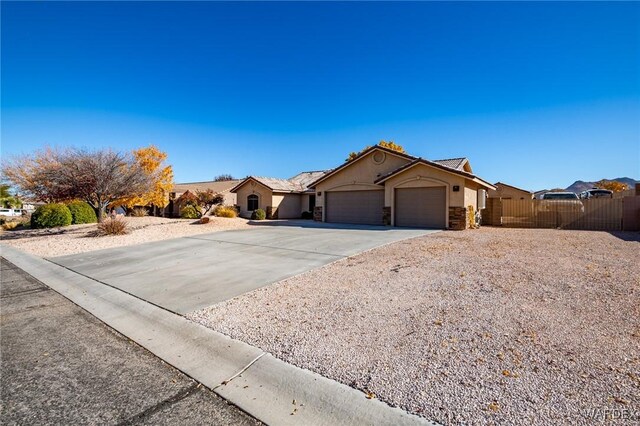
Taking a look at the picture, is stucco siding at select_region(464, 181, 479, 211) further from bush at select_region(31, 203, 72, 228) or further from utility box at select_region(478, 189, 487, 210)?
bush at select_region(31, 203, 72, 228)

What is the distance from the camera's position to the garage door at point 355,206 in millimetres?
20547

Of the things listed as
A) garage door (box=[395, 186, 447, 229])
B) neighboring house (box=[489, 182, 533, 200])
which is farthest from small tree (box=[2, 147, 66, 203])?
neighboring house (box=[489, 182, 533, 200])

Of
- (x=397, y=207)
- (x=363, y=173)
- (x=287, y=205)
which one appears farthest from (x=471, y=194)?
(x=287, y=205)

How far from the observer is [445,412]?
8.84 feet

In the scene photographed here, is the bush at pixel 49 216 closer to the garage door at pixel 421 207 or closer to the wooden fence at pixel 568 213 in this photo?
the garage door at pixel 421 207

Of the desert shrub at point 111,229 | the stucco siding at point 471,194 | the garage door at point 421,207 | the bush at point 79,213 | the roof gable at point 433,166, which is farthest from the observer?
the bush at point 79,213

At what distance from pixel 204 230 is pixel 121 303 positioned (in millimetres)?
11852

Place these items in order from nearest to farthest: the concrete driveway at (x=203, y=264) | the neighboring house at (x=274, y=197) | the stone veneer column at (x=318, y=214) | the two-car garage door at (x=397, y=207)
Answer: the concrete driveway at (x=203, y=264)
the two-car garage door at (x=397, y=207)
the stone veneer column at (x=318, y=214)
the neighboring house at (x=274, y=197)

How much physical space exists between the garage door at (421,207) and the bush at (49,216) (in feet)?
72.3

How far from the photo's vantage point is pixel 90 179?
53.5 ft

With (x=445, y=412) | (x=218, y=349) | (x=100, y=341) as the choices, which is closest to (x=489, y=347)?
(x=445, y=412)

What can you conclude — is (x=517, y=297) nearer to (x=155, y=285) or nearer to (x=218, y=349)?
(x=218, y=349)

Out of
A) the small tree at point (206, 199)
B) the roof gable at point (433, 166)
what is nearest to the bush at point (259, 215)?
the small tree at point (206, 199)

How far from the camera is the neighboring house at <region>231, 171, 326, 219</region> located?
27891 mm
